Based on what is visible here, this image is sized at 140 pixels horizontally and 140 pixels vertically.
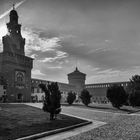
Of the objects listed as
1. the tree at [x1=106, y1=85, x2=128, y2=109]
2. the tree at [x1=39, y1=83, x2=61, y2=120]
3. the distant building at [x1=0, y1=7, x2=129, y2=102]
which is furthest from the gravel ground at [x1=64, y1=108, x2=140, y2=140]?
the distant building at [x1=0, y1=7, x2=129, y2=102]

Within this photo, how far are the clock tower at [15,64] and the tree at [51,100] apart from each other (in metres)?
34.1

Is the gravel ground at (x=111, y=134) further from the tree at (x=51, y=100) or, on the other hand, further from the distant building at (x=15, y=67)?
the distant building at (x=15, y=67)

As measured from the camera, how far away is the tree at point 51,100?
14074 mm

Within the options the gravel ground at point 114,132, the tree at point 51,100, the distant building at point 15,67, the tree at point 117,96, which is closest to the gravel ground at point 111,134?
the gravel ground at point 114,132

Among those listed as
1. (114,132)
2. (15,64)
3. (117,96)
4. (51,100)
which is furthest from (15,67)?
(114,132)

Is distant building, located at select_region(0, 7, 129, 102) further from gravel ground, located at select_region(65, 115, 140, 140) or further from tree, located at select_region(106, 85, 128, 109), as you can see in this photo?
gravel ground, located at select_region(65, 115, 140, 140)

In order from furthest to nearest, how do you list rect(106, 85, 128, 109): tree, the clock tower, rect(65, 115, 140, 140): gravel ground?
the clock tower < rect(106, 85, 128, 109): tree < rect(65, 115, 140, 140): gravel ground

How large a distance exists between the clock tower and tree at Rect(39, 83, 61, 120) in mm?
34119

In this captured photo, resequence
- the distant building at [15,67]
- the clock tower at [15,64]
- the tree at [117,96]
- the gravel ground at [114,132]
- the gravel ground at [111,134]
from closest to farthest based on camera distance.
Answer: the gravel ground at [111,134] → the gravel ground at [114,132] → the tree at [117,96] → the distant building at [15,67] → the clock tower at [15,64]

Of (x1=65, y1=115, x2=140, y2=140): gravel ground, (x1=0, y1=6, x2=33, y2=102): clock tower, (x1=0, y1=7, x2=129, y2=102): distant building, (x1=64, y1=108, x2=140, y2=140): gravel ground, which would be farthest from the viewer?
(x1=0, y1=6, x2=33, y2=102): clock tower

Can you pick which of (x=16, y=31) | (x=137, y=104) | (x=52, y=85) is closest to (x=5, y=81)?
(x=16, y=31)

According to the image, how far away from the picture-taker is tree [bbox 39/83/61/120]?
14074 millimetres

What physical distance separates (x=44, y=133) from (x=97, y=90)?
8175 cm

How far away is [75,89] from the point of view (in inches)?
3396
